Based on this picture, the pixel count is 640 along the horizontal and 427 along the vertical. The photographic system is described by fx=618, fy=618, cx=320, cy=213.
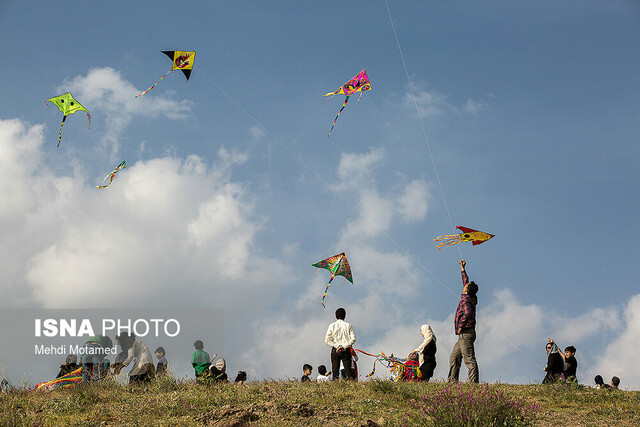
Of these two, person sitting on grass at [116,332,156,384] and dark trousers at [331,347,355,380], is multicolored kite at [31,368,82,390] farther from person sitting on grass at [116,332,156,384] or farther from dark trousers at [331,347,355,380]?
dark trousers at [331,347,355,380]

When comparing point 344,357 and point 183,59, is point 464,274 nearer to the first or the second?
point 344,357

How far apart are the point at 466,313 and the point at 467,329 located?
1.15 ft

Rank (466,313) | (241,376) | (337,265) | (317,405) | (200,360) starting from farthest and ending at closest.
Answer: (337,265), (241,376), (200,360), (466,313), (317,405)

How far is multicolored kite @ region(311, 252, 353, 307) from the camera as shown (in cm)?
1797

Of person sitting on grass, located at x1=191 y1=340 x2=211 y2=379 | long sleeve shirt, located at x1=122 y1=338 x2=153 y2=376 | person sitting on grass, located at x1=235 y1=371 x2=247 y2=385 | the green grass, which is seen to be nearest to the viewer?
the green grass

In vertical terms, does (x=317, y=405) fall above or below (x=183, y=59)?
below

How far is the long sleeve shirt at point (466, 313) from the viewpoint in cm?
1230

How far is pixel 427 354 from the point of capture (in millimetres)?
13328

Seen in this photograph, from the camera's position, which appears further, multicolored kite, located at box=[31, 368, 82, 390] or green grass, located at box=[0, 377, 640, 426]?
multicolored kite, located at box=[31, 368, 82, 390]

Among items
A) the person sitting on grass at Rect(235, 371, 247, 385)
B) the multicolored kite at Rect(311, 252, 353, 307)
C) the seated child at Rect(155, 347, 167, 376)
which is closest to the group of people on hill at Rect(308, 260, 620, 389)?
the person sitting on grass at Rect(235, 371, 247, 385)

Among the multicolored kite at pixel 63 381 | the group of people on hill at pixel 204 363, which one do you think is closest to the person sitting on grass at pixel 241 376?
the group of people on hill at pixel 204 363

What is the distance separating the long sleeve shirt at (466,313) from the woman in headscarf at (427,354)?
0.97 meters

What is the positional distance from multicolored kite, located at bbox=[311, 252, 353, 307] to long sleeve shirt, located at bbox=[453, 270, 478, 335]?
5788 mm

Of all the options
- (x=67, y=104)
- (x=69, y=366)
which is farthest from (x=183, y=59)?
(x=69, y=366)
